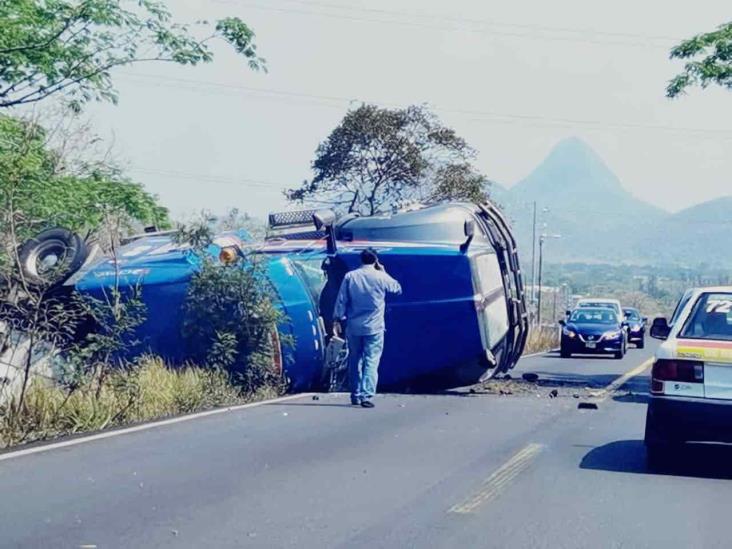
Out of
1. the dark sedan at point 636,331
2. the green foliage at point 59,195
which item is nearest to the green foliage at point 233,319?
the green foliage at point 59,195

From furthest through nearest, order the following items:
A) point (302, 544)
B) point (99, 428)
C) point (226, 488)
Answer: point (99, 428), point (226, 488), point (302, 544)

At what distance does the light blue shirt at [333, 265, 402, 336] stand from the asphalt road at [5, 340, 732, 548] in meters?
1.38

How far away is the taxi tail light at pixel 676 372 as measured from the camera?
9.79m

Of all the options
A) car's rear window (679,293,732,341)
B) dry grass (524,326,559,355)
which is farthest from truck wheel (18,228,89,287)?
dry grass (524,326,559,355)

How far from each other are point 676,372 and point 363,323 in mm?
5417

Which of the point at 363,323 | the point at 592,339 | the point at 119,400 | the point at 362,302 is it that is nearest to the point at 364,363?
the point at 363,323

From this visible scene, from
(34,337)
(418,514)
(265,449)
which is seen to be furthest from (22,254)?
(418,514)

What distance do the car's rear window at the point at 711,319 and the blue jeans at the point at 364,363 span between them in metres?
4.82

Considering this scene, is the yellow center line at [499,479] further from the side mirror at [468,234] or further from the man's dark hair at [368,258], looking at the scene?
the side mirror at [468,234]

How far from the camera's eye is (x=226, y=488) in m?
9.04

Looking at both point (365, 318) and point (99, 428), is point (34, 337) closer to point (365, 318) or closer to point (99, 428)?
point (99, 428)

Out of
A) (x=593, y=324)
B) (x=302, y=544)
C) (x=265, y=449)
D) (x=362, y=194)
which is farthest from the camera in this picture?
(x=593, y=324)

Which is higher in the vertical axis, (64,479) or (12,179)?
(12,179)

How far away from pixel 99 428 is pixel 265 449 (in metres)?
1.94
